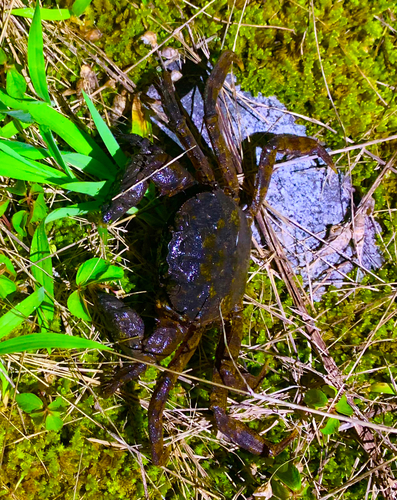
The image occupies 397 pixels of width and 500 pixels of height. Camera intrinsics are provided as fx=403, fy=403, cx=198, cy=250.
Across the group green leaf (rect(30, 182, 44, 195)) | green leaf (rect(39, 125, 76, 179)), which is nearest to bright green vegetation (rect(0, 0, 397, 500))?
green leaf (rect(30, 182, 44, 195))

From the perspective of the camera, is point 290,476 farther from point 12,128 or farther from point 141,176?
point 12,128

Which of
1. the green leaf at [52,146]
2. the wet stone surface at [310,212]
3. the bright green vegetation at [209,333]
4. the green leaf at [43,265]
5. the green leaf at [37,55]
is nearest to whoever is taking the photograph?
the green leaf at [37,55]

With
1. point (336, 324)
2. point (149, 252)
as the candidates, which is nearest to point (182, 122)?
point (149, 252)

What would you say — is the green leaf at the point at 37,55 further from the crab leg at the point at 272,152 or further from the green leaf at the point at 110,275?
the crab leg at the point at 272,152

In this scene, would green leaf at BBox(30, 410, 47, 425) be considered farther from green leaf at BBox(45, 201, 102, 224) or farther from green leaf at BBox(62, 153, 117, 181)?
green leaf at BBox(62, 153, 117, 181)

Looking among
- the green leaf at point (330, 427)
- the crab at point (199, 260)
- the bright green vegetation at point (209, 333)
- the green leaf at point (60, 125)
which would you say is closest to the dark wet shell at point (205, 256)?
the crab at point (199, 260)

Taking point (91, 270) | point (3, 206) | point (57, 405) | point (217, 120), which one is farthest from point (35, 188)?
point (57, 405)

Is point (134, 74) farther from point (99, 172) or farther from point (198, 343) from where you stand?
point (198, 343)
